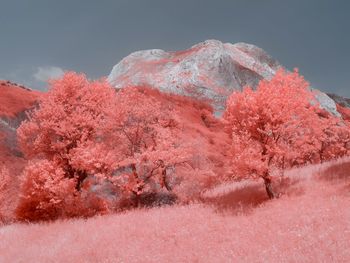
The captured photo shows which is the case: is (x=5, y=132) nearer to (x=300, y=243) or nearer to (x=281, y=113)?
(x=281, y=113)

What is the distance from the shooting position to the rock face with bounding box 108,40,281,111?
212 ft

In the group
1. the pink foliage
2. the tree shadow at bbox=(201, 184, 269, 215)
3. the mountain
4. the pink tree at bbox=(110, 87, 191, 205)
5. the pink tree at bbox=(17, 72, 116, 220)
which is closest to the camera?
the tree shadow at bbox=(201, 184, 269, 215)

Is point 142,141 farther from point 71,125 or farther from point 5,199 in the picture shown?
point 5,199

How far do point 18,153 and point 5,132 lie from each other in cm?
352

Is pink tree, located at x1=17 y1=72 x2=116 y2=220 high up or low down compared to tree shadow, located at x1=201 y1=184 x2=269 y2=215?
up

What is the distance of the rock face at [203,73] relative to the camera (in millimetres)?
64688

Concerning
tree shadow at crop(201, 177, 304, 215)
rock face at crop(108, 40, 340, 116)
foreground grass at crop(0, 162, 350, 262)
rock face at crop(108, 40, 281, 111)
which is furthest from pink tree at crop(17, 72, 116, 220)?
rock face at crop(108, 40, 340, 116)

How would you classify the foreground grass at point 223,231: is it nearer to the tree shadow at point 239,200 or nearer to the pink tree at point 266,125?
the tree shadow at point 239,200

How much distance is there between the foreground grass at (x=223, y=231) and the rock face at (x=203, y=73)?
37.9 meters

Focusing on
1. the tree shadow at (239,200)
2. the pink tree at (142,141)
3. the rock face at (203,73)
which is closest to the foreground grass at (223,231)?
the tree shadow at (239,200)

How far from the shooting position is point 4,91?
65.2 meters

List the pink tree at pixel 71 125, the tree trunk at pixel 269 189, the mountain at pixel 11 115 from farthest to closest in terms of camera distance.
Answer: the mountain at pixel 11 115 → the pink tree at pixel 71 125 → the tree trunk at pixel 269 189

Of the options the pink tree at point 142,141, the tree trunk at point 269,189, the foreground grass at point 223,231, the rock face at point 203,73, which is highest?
the rock face at point 203,73

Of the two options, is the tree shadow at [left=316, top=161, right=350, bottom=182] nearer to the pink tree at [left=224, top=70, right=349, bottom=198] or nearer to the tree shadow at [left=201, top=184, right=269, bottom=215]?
Result: the pink tree at [left=224, top=70, right=349, bottom=198]
